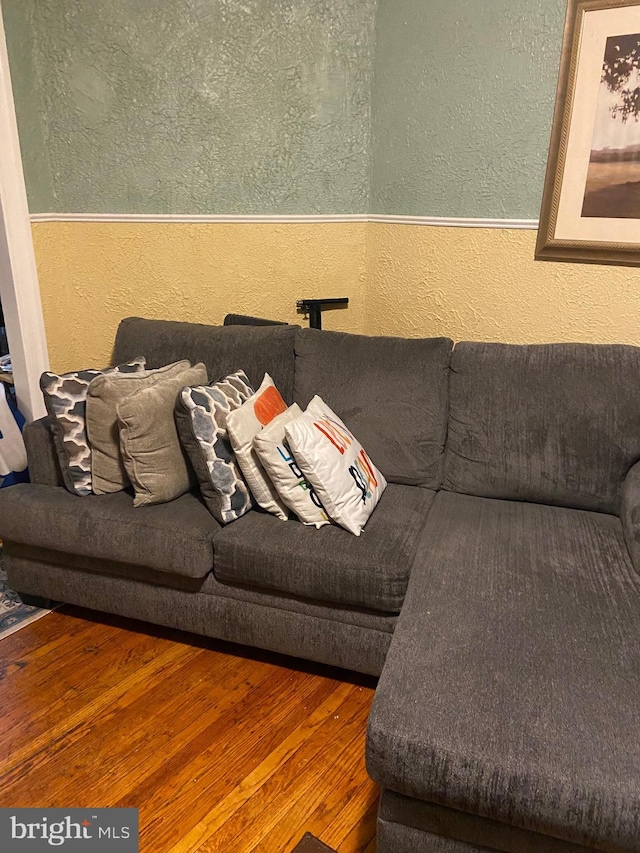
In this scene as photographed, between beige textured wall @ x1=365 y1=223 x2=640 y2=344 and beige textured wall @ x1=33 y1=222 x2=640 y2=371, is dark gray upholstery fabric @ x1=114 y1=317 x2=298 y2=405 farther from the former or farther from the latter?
beige textured wall @ x1=365 y1=223 x2=640 y2=344

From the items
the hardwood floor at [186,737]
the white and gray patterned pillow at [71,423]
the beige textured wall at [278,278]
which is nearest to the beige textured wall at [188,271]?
the beige textured wall at [278,278]

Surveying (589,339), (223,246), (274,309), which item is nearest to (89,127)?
(223,246)

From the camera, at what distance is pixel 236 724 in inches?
65.6

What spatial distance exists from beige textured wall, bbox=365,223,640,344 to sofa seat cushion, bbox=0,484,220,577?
1255 mm

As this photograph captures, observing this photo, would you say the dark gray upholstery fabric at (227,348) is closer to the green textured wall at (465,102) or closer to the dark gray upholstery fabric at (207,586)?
the dark gray upholstery fabric at (207,586)

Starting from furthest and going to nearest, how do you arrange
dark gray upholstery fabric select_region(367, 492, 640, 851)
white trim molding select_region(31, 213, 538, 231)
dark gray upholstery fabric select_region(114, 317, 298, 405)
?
white trim molding select_region(31, 213, 538, 231) < dark gray upholstery fabric select_region(114, 317, 298, 405) < dark gray upholstery fabric select_region(367, 492, 640, 851)

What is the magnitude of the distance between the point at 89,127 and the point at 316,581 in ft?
6.73

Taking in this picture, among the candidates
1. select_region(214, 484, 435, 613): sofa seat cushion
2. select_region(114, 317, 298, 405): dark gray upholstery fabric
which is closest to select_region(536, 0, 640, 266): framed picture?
select_region(114, 317, 298, 405): dark gray upholstery fabric

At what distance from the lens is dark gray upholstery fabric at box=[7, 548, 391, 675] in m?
1.70

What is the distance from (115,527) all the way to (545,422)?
53.1 inches

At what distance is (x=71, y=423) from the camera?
6.31 ft

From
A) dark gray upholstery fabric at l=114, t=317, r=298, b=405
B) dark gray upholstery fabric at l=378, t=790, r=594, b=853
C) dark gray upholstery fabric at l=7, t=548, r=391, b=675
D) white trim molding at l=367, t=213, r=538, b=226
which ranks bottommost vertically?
dark gray upholstery fabric at l=7, t=548, r=391, b=675

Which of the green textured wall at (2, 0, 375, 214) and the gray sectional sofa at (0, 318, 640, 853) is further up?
the green textured wall at (2, 0, 375, 214)

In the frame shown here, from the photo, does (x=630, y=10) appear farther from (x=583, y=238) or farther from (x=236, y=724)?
(x=236, y=724)
